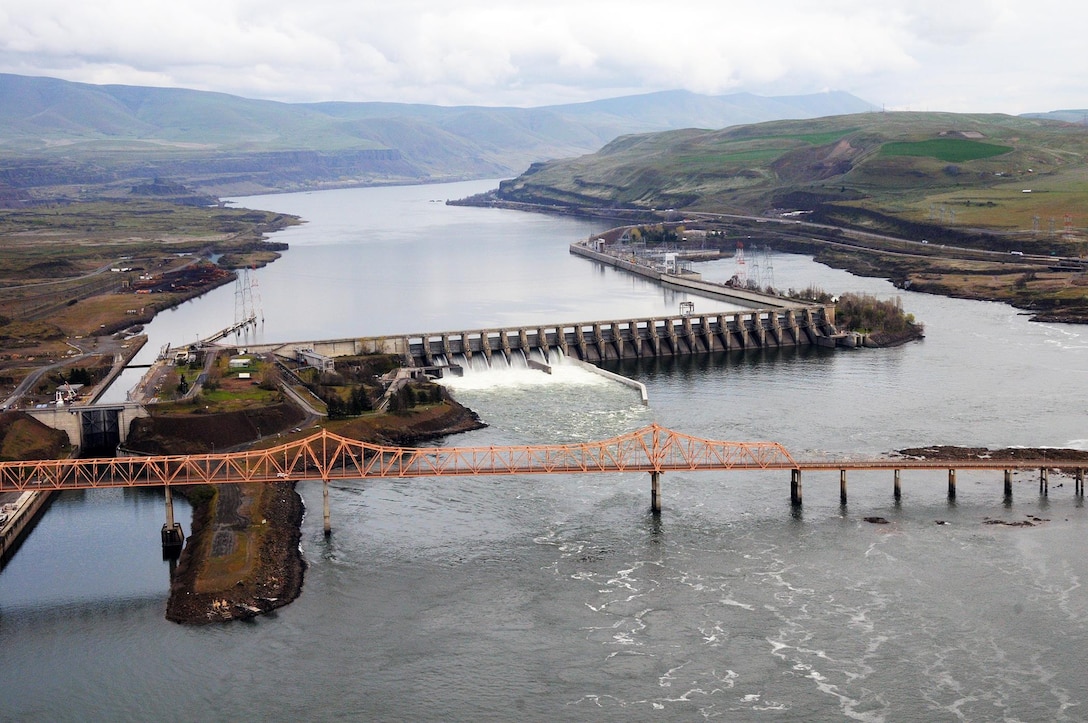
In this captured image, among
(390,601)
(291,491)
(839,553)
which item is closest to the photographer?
(390,601)

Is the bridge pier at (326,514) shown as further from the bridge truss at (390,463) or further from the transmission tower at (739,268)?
the transmission tower at (739,268)

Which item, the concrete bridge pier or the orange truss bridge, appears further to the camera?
the orange truss bridge

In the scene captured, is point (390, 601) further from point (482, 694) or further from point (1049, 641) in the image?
point (1049, 641)

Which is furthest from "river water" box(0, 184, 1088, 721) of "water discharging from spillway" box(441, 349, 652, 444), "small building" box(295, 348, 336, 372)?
"small building" box(295, 348, 336, 372)

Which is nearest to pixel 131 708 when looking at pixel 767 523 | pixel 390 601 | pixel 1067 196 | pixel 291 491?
pixel 390 601

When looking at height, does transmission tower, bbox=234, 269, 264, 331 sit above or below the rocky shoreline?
above

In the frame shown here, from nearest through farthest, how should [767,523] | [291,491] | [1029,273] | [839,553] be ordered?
[839,553]
[767,523]
[291,491]
[1029,273]

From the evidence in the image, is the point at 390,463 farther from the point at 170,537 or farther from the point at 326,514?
the point at 170,537

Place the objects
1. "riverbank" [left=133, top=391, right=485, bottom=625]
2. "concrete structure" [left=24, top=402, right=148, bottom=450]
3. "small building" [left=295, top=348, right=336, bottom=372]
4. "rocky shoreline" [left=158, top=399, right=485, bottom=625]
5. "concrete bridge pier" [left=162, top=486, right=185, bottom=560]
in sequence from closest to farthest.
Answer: "rocky shoreline" [left=158, top=399, right=485, bottom=625] < "riverbank" [left=133, top=391, right=485, bottom=625] < "concrete bridge pier" [left=162, top=486, right=185, bottom=560] < "concrete structure" [left=24, top=402, right=148, bottom=450] < "small building" [left=295, top=348, right=336, bottom=372]

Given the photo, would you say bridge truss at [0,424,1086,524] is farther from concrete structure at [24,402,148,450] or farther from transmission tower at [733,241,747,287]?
transmission tower at [733,241,747,287]
